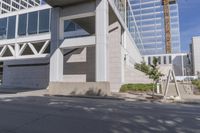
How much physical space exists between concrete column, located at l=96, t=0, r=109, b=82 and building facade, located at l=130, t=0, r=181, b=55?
90443mm

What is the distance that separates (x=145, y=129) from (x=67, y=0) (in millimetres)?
18679

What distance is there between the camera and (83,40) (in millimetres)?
21969

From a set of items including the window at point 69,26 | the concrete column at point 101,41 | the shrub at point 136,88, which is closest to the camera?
the concrete column at point 101,41

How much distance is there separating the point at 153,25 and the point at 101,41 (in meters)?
96.7

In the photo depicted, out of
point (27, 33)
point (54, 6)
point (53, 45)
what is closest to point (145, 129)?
point (53, 45)

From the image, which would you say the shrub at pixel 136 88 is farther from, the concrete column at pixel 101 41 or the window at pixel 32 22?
the window at pixel 32 22

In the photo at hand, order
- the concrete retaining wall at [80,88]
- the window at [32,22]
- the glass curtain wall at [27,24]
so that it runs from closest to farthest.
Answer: the concrete retaining wall at [80,88] < the glass curtain wall at [27,24] < the window at [32,22]

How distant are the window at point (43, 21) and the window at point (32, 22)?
81cm

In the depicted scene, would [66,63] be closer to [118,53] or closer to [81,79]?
[81,79]

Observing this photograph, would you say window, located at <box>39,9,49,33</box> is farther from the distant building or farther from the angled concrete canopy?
the distant building

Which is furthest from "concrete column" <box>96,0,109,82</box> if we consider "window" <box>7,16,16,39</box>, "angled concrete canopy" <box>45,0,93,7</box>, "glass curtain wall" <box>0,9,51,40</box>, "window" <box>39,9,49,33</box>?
"window" <box>7,16,16,39</box>

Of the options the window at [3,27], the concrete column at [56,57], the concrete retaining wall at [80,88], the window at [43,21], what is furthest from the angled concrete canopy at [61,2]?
the window at [3,27]

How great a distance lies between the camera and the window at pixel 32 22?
34819 mm

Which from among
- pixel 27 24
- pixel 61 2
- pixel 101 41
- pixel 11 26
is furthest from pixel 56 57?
pixel 11 26
